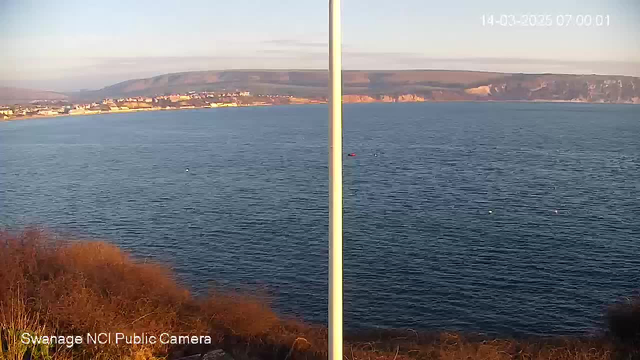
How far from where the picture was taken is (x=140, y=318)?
26.4 ft

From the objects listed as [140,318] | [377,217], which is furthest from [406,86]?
[140,318]

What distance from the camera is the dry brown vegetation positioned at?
7008 millimetres

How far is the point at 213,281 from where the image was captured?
1653 centimetres

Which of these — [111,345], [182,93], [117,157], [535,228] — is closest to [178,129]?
[117,157]

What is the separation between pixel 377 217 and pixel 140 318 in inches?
631

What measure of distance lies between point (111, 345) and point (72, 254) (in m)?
5.03

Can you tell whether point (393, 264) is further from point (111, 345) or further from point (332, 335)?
point (332, 335)

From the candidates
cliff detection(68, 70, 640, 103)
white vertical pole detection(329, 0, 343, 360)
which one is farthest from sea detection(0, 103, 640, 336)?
white vertical pole detection(329, 0, 343, 360)

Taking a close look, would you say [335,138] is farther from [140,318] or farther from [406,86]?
[406,86]

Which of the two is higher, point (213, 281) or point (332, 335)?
point (332, 335)

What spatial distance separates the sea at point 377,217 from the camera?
16.4m

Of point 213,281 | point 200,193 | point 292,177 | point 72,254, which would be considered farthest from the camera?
point 292,177

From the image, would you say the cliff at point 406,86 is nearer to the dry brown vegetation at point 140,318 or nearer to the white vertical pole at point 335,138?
the dry brown vegetation at point 140,318

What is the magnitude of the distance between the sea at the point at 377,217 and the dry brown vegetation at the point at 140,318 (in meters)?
4.24
